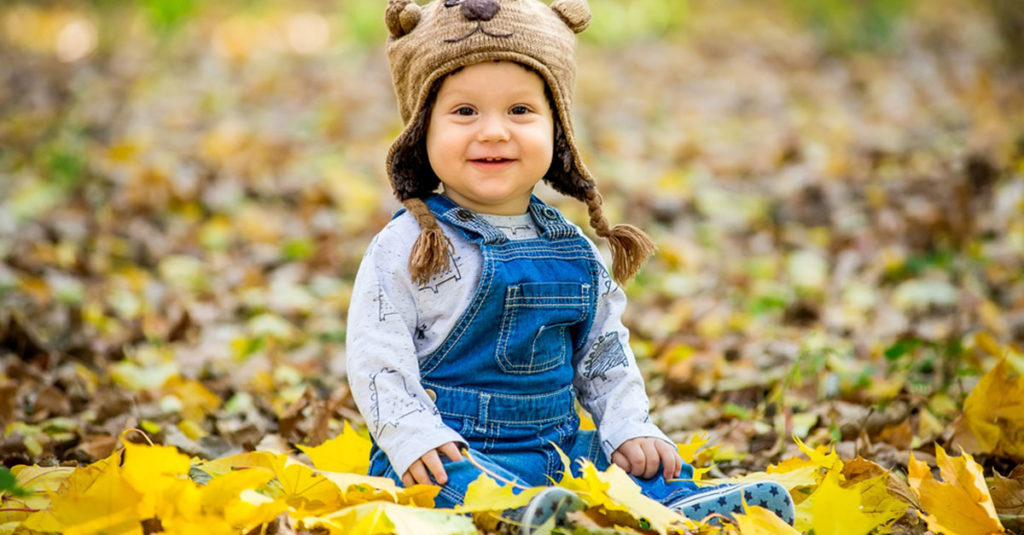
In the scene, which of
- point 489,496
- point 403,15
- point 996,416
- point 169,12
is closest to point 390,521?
point 489,496

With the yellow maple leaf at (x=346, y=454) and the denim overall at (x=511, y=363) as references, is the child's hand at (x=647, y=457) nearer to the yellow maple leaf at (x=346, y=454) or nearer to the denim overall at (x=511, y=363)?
the denim overall at (x=511, y=363)

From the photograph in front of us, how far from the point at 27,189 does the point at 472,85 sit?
3.74m

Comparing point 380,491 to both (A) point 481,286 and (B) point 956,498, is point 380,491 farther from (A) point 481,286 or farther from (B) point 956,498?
(B) point 956,498

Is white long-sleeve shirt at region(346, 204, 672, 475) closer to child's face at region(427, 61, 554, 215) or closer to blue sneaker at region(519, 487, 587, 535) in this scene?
child's face at region(427, 61, 554, 215)

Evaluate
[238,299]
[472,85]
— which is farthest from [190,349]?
[472,85]

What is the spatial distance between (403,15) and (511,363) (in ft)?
2.30

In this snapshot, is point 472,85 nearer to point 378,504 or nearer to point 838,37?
point 378,504

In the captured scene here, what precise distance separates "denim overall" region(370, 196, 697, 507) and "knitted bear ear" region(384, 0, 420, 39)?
14.2 inches

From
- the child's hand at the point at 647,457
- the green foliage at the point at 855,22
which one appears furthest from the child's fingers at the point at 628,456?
the green foliage at the point at 855,22

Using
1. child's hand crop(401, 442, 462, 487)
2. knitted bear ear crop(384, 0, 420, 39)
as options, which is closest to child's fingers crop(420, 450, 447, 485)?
child's hand crop(401, 442, 462, 487)

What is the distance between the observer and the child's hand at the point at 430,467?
169cm

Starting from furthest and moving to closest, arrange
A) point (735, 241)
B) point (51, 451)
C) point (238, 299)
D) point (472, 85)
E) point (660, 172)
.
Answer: point (660, 172) < point (735, 241) < point (238, 299) < point (51, 451) < point (472, 85)

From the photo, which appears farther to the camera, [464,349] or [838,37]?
[838,37]

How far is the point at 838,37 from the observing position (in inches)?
311
